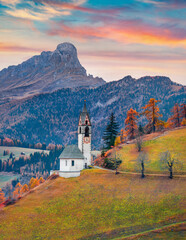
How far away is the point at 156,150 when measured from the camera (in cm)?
11069

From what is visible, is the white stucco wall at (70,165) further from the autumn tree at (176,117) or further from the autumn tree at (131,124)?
the autumn tree at (176,117)

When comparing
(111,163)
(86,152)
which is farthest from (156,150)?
(86,152)

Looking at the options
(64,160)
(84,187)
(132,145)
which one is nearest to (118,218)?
(84,187)

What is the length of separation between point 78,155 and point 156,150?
22971 millimetres

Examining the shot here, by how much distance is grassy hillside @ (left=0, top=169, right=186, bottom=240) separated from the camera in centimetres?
7475

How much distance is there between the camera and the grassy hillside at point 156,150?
10169cm

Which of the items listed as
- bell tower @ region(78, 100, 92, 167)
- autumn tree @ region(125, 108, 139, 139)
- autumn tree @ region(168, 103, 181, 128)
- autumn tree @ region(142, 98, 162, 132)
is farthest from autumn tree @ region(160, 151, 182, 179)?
autumn tree @ region(168, 103, 181, 128)

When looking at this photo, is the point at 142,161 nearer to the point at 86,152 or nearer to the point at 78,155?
the point at 78,155

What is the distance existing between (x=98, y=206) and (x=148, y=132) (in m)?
62.3

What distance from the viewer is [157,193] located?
85.4 metres

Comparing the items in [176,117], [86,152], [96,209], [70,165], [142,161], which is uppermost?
[176,117]

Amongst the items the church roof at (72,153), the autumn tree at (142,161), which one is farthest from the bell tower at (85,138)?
the autumn tree at (142,161)

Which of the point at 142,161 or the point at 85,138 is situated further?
the point at 85,138

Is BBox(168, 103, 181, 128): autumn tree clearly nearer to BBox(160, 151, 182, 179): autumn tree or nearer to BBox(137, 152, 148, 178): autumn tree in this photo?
BBox(137, 152, 148, 178): autumn tree
